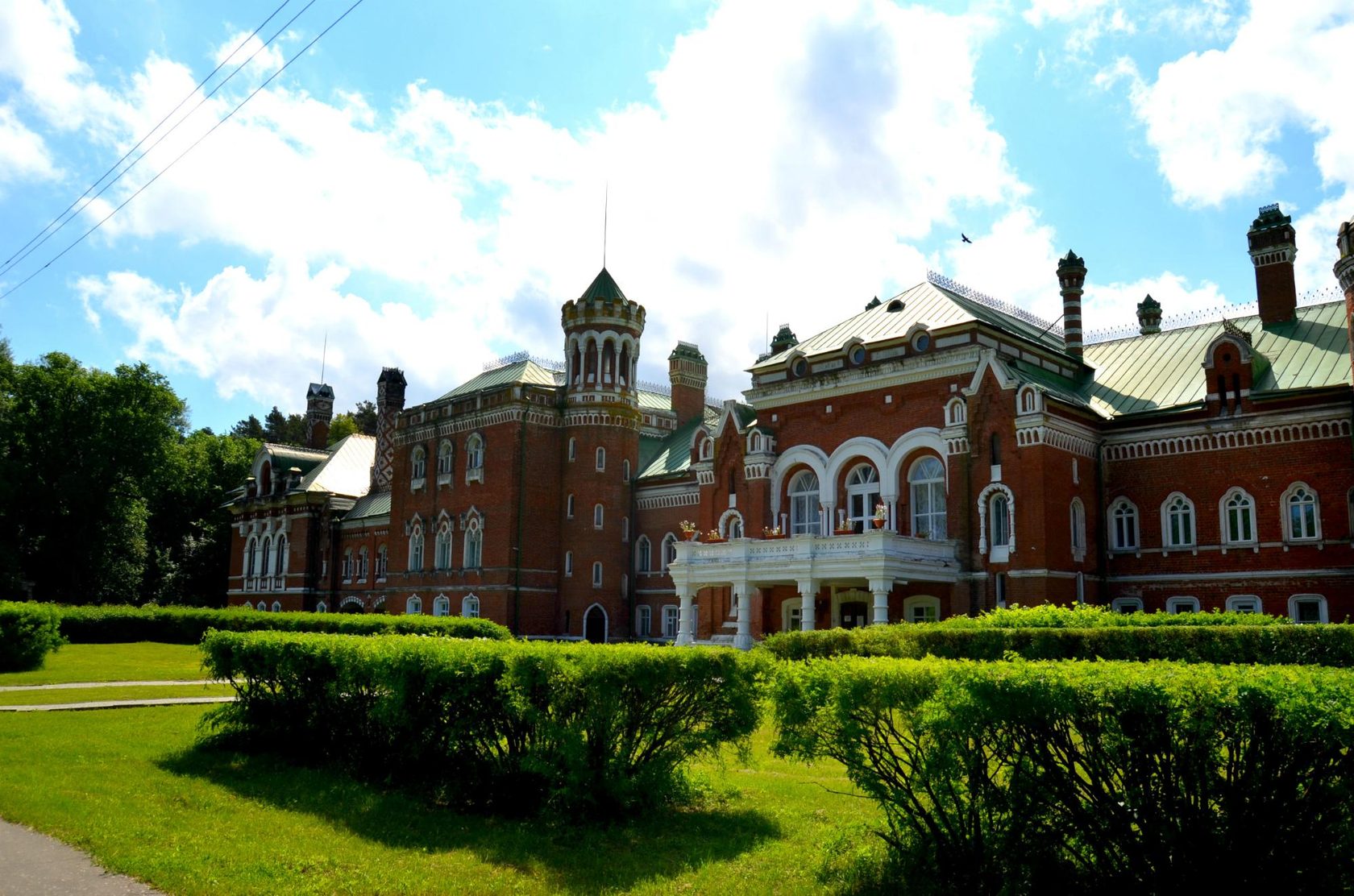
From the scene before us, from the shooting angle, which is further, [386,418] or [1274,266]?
[386,418]

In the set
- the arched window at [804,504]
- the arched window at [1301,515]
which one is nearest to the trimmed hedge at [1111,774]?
the arched window at [1301,515]

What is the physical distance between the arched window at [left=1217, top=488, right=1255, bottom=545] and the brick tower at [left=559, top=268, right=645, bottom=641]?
984 inches

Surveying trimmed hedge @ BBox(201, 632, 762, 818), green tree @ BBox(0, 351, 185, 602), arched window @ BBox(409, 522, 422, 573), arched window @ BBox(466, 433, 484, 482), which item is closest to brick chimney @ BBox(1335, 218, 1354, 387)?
trimmed hedge @ BBox(201, 632, 762, 818)

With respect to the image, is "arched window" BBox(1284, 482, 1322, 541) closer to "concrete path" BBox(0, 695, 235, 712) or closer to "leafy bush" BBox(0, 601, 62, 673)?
"concrete path" BBox(0, 695, 235, 712)

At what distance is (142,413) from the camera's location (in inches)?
2398

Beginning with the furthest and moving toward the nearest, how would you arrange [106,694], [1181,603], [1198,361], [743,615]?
[743,615] → [1198,361] → [1181,603] → [106,694]

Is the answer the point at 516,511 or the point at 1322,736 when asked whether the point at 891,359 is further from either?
the point at 1322,736

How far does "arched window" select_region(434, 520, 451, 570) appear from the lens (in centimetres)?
5019

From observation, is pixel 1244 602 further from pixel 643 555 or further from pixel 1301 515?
pixel 643 555

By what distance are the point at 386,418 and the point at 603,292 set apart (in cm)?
2039

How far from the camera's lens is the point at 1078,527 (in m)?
Answer: 32.7

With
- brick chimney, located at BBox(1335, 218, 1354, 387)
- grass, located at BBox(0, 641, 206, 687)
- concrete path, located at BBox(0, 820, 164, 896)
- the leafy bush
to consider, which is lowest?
concrete path, located at BBox(0, 820, 164, 896)

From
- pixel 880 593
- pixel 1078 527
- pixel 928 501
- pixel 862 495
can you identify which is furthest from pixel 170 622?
pixel 1078 527

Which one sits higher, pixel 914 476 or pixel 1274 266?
pixel 1274 266
